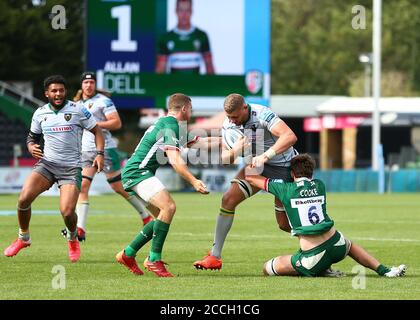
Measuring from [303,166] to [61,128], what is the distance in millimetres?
3423

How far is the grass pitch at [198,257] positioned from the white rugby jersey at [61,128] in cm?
121

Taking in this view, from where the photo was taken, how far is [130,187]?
502 inches

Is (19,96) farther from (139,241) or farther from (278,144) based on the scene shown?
(139,241)

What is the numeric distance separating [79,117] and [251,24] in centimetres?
2637

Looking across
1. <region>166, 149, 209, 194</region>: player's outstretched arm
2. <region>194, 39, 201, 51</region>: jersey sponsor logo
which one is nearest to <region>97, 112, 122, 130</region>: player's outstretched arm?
<region>166, 149, 209, 194</region>: player's outstretched arm

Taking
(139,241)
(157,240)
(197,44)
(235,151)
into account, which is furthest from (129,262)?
(197,44)

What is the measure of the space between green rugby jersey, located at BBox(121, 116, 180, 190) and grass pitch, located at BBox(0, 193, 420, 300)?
1.02m

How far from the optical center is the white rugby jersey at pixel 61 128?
1438cm

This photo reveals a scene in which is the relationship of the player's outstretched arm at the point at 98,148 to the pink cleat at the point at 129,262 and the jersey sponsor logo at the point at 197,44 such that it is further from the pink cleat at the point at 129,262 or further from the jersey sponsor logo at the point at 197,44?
the jersey sponsor logo at the point at 197,44

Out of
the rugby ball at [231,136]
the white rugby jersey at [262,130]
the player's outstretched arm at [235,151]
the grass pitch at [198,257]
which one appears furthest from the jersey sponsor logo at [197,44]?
the player's outstretched arm at [235,151]

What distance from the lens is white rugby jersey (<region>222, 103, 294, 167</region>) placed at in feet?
43.2

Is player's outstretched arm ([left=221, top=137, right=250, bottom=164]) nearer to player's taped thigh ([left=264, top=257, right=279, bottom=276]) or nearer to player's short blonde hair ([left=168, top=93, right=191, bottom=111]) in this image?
player's short blonde hair ([left=168, top=93, right=191, bottom=111])
